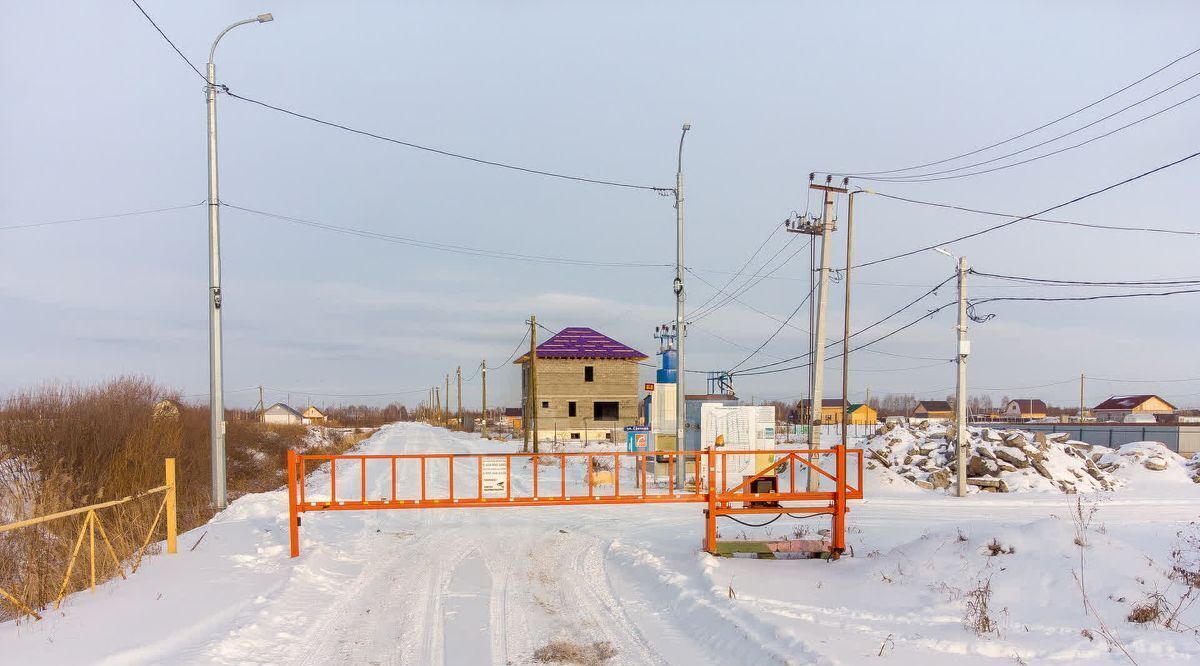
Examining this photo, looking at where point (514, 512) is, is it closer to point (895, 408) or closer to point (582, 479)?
point (582, 479)

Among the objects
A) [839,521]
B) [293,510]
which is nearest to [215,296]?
[293,510]

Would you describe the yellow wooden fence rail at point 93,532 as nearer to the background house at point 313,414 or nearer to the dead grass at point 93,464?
the dead grass at point 93,464

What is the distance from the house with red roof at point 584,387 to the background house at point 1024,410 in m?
86.0

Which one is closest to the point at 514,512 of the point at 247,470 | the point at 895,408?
the point at 247,470

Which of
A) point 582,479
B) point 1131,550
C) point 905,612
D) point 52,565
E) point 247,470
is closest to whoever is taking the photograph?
point 905,612

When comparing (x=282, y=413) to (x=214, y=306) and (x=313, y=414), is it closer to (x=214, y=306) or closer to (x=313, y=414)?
(x=313, y=414)

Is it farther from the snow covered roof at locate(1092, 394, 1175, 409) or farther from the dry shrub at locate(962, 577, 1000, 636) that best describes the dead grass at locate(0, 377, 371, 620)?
the snow covered roof at locate(1092, 394, 1175, 409)

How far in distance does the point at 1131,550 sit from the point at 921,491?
606 inches

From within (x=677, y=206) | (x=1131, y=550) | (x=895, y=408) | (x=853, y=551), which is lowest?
(x=895, y=408)

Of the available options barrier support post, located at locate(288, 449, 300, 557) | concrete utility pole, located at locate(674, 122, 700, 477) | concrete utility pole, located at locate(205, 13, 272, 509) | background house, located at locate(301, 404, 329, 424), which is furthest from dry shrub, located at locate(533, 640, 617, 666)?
background house, located at locate(301, 404, 329, 424)

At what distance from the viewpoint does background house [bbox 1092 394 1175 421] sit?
302 ft

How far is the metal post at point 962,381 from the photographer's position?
2130 cm

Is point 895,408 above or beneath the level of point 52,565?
beneath

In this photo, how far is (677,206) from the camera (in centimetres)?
2169
